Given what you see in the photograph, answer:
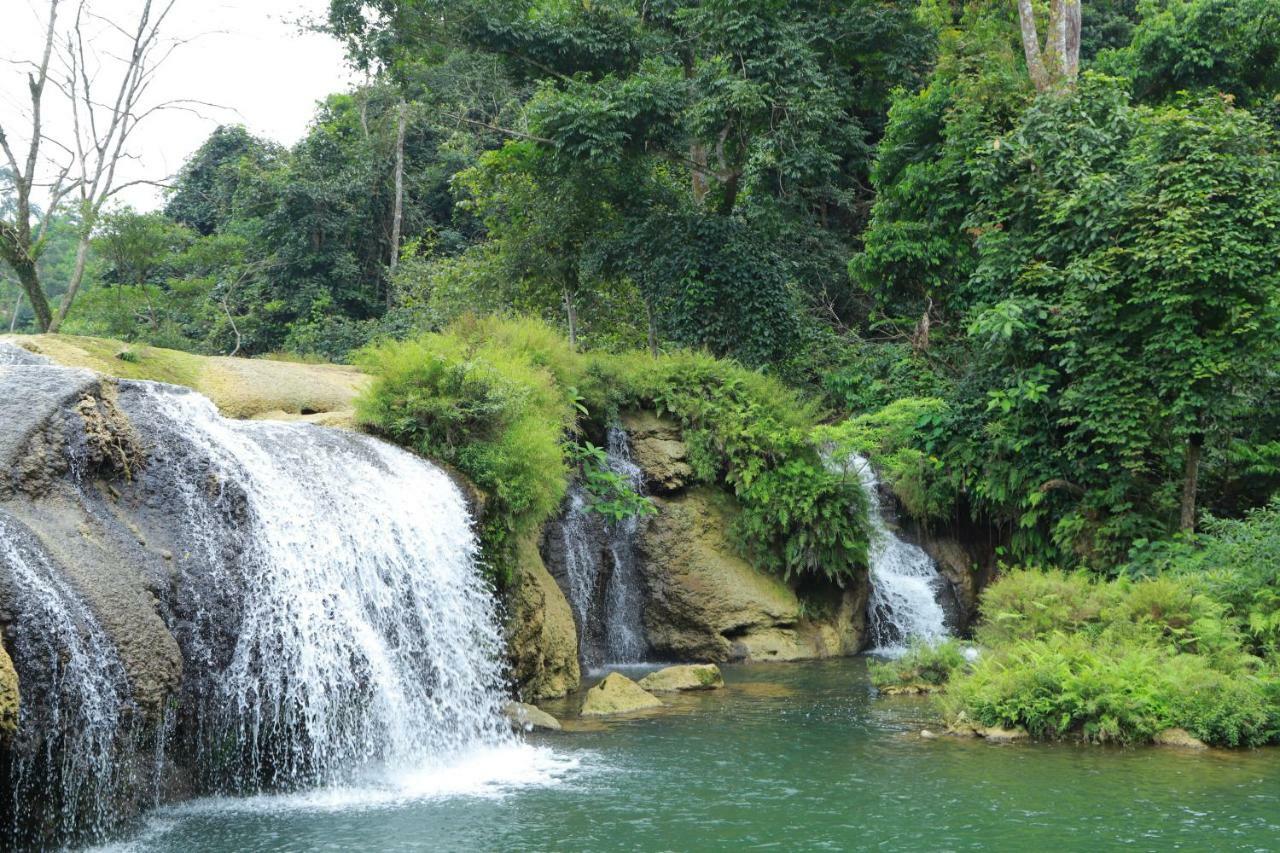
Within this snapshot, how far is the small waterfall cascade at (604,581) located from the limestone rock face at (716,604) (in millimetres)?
208

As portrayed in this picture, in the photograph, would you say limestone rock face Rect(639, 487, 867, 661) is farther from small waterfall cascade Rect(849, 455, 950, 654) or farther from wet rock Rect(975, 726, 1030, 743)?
wet rock Rect(975, 726, 1030, 743)

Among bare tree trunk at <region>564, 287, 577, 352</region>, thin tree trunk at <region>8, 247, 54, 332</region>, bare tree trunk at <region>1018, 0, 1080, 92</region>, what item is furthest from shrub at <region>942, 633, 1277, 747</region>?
thin tree trunk at <region>8, 247, 54, 332</region>

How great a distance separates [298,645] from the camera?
910cm

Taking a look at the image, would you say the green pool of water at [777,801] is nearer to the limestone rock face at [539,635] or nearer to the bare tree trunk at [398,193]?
the limestone rock face at [539,635]

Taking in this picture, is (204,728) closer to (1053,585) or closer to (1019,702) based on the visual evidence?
(1019,702)

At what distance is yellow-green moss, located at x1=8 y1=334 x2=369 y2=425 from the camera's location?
41.2 ft

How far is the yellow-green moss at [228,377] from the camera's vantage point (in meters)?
12.6

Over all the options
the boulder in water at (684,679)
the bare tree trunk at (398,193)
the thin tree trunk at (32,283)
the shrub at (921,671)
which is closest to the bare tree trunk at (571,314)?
the bare tree trunk at (398,193)

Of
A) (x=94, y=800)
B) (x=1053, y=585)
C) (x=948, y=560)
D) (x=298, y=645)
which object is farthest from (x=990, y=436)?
(x=94, y=800)

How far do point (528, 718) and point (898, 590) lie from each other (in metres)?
7.71

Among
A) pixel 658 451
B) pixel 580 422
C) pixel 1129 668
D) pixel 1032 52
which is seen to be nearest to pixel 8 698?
pixel 1129 668

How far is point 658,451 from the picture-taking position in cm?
1680

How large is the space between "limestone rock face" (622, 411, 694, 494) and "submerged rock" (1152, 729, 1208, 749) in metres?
7.91

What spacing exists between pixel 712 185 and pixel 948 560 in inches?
357
